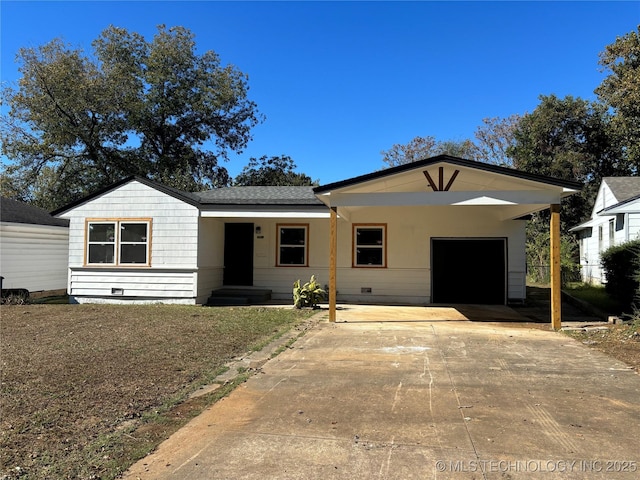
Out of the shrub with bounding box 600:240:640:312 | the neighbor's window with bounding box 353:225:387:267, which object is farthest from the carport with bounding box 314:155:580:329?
the shrub with bounding box 600:240:640:312

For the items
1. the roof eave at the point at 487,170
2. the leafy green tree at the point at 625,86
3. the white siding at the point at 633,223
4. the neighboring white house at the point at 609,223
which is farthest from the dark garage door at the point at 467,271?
the leafy green tree at the point at 625,86

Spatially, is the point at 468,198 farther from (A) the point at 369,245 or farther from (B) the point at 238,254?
(B) the point at 238,254

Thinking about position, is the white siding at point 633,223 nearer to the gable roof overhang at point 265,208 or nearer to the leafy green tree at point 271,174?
the gable roof overhang at point 265,208

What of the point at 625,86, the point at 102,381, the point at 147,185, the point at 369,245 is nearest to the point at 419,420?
the point at 102,381

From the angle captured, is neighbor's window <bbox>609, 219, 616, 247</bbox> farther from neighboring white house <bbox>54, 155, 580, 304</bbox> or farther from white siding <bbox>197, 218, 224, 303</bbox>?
white siding <bbox>197, 218, 224, 303</bbox>

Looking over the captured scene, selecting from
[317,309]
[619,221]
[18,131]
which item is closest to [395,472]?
[317,309]

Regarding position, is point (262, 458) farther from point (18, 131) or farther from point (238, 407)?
point (18, 131)

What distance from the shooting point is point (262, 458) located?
126 inches

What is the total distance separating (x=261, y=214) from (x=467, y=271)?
649 cm

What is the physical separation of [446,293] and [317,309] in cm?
446

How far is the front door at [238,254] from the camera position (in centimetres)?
1417

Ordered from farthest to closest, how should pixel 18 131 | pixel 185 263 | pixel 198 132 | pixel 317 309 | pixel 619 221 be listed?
pixel 198 132 → pixel 18 131 → pixel 619 221 → pixel 185 263 → pixel 317 309

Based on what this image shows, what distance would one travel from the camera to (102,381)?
4996mm

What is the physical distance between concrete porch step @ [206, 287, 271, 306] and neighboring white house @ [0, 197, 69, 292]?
642 cm
